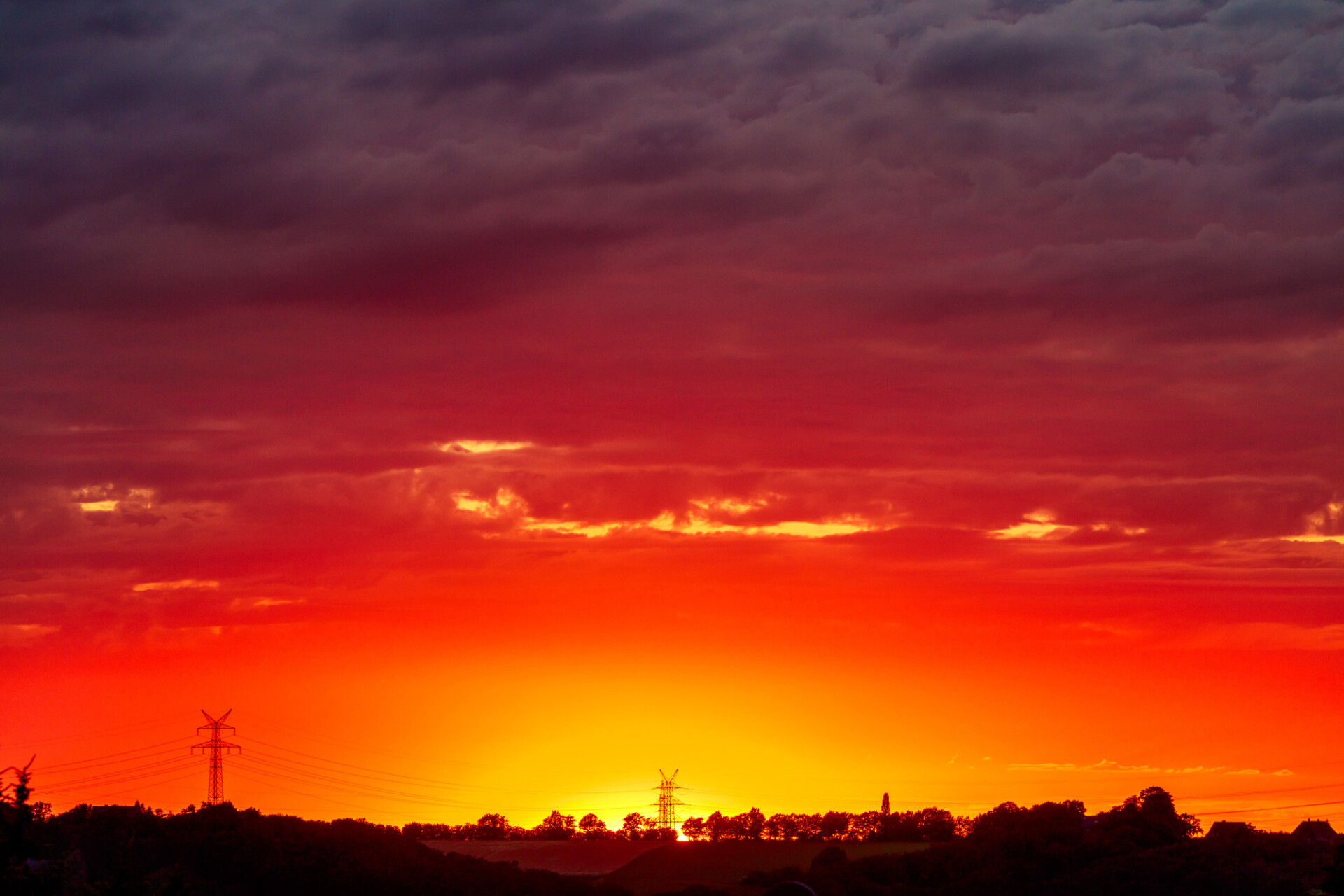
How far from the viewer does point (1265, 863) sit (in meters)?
A: 139

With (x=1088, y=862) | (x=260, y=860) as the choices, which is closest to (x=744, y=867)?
(x=1088, y=862)

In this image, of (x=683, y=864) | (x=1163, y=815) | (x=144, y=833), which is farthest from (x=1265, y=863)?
(x=144, y=833)

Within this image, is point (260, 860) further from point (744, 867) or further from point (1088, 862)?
point (1088, 862)

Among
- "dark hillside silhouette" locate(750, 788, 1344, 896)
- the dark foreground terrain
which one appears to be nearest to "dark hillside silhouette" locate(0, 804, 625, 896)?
the dark foreground terrain

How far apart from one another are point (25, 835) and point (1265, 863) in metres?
128

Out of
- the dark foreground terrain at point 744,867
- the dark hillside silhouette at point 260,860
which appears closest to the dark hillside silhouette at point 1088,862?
the dark foreground terrain at point 744,867

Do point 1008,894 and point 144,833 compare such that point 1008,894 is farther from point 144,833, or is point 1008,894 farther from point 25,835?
point 25,835

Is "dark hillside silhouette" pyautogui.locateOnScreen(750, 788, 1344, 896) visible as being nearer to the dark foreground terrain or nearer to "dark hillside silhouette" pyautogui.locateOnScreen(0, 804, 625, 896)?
the dark foreground terrain

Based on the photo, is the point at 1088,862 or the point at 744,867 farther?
the point at 744,867

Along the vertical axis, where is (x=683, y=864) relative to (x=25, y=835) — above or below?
below

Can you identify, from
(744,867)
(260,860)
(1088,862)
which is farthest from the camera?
(744,867)

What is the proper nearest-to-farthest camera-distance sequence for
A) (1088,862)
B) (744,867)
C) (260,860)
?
1. (260,860)
2. (1088,862)
3. (744,867)

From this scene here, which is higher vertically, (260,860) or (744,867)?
(260,860)

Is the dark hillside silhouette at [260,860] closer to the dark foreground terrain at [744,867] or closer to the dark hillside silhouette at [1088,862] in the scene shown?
the dark foreground terrain at [744,867]
